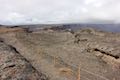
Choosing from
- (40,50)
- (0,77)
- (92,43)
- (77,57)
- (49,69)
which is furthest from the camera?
(92,43)

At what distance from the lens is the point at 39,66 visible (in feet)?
65.7

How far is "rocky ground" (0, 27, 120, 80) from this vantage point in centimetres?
1747

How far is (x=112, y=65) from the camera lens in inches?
816

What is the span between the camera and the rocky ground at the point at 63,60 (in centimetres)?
1747

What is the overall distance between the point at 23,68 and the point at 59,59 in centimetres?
474

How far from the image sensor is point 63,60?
21.7 metres

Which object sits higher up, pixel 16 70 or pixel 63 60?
pixel 16 70

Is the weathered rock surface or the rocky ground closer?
the weathered rock surface

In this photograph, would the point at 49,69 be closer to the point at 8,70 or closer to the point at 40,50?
the point at 8,70

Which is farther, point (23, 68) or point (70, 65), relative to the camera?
point (70, 65)


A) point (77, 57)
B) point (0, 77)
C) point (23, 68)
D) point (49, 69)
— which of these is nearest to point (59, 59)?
point (77, 57)

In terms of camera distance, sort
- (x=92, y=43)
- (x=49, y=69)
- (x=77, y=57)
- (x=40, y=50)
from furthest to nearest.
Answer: (x=92, y=43)
(x=40, y=50)
(x=77, y=57)
(x=49, y=69)

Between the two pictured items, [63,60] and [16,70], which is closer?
[16,70]

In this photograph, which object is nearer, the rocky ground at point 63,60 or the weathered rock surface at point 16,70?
the weathered rock surface at point 16,70
